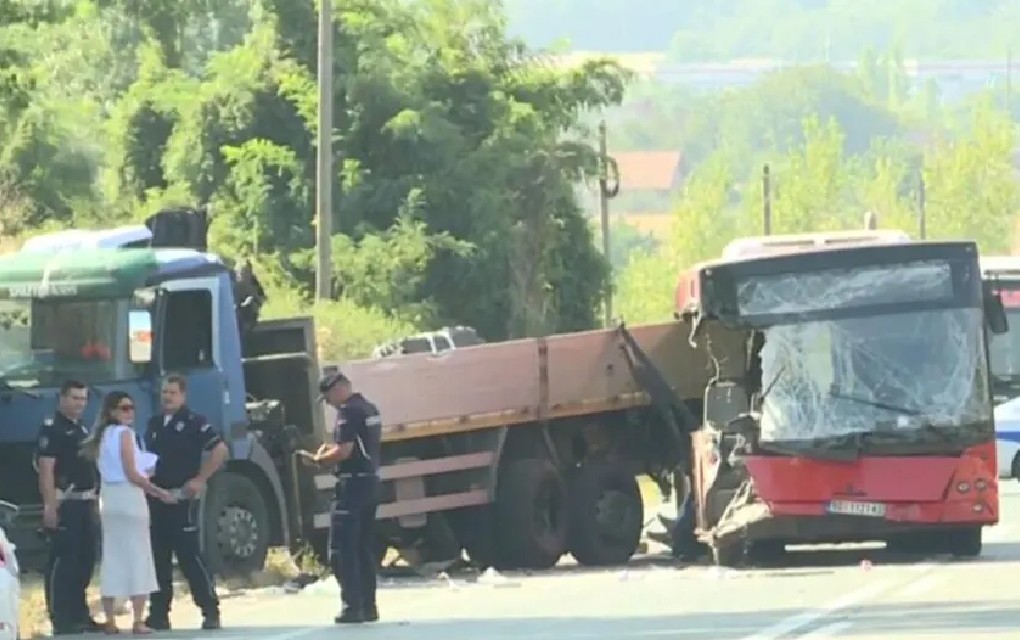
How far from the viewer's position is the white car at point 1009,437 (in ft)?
133

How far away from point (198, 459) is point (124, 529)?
70 centimetres

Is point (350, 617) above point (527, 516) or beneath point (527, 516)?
beneath

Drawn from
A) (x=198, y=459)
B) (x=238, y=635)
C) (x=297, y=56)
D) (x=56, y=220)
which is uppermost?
(x=297, y=56)

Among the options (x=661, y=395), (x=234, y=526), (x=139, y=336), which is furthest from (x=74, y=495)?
(x=661, y=395)

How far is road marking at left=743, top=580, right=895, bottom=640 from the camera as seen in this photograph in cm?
1602

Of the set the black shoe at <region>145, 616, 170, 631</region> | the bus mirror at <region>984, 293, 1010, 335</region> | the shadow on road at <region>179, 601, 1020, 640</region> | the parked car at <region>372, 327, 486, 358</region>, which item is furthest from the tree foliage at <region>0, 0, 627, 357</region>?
the shadow on road at <region>179, 601, 1020, 640</region>

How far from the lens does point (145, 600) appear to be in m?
17.8

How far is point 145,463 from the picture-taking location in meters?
17.6

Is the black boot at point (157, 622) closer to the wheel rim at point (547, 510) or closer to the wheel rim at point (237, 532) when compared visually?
the wheel rim at point (237, 532)

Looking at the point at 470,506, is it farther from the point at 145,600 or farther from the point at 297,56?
the point at 297,56

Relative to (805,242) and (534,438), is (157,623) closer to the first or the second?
(534,438)

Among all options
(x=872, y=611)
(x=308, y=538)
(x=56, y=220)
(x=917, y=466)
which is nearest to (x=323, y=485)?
(x=308, y=538)

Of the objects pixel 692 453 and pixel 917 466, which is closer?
pixel 917 466

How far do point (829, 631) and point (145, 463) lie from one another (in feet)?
15.3
